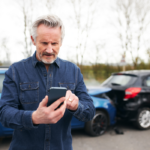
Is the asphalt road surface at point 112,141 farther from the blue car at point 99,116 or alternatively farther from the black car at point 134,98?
the black car at point 134,98

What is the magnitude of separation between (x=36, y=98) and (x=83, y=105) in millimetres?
358

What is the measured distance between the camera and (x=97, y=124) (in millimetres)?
4309

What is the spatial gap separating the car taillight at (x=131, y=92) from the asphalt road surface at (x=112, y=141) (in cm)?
95

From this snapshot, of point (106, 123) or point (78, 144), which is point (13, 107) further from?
point (106, 123)

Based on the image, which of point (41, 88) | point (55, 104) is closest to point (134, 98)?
point (41, 88)

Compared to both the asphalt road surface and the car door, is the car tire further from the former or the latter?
the car door

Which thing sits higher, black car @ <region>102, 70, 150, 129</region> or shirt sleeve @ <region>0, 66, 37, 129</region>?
shirt sleeve @ <region>0, 66, 37, 129</region>

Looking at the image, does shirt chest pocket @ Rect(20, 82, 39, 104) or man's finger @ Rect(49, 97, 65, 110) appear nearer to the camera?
man's finger @ Rect(49, 97, 65, 110)

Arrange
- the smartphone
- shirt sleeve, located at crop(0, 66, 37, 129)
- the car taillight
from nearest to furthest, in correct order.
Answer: the smartphone
shirt sleeve, located at crop(0, 66, 37, 129)
the car taillight

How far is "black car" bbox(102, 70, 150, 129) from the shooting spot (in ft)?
14.9

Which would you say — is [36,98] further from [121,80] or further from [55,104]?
[121,80]

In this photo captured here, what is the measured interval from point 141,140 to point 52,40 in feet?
12.2

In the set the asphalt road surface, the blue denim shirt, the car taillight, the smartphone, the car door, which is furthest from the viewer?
the car door

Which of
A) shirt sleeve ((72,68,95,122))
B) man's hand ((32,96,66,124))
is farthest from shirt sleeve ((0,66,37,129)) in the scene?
shirt sleeve ((72,68,95,122))
